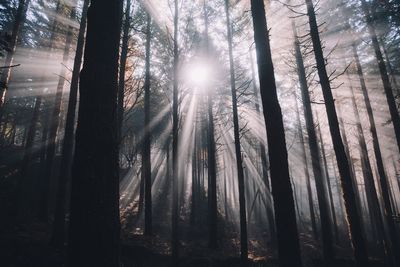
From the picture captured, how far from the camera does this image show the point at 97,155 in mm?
3252

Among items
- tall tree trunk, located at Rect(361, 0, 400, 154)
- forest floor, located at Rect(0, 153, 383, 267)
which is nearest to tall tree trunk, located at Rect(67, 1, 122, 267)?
forest floor, located at Rect(0, 153, 383, 267)

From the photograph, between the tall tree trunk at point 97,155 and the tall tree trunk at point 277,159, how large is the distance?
11.1 feet

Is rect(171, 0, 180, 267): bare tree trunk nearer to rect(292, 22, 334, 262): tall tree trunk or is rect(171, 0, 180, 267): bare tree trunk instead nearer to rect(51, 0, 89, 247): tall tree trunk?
rect(51, 0, 89, 247): tall tree trunk

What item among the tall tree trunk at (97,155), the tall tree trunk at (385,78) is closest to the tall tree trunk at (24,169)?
the tall tree trunk at (97,155)

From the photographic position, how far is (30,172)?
798 inches

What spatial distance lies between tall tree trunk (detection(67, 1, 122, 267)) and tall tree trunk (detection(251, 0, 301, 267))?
337 centimetres

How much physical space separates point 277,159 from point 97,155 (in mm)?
3704

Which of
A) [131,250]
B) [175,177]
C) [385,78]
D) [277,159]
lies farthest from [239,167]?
[385,78]

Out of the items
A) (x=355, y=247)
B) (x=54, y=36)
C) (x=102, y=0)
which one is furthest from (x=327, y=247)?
(x=54, y=36)

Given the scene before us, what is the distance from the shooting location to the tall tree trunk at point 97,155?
9.87 feet

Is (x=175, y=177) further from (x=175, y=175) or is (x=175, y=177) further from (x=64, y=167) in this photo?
(x=64, y=167)

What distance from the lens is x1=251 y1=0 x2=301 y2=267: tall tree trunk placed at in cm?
526

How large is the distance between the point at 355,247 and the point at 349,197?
4.59 feet

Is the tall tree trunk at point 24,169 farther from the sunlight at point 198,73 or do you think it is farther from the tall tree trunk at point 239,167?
the tall tree trunk at point 239,167
